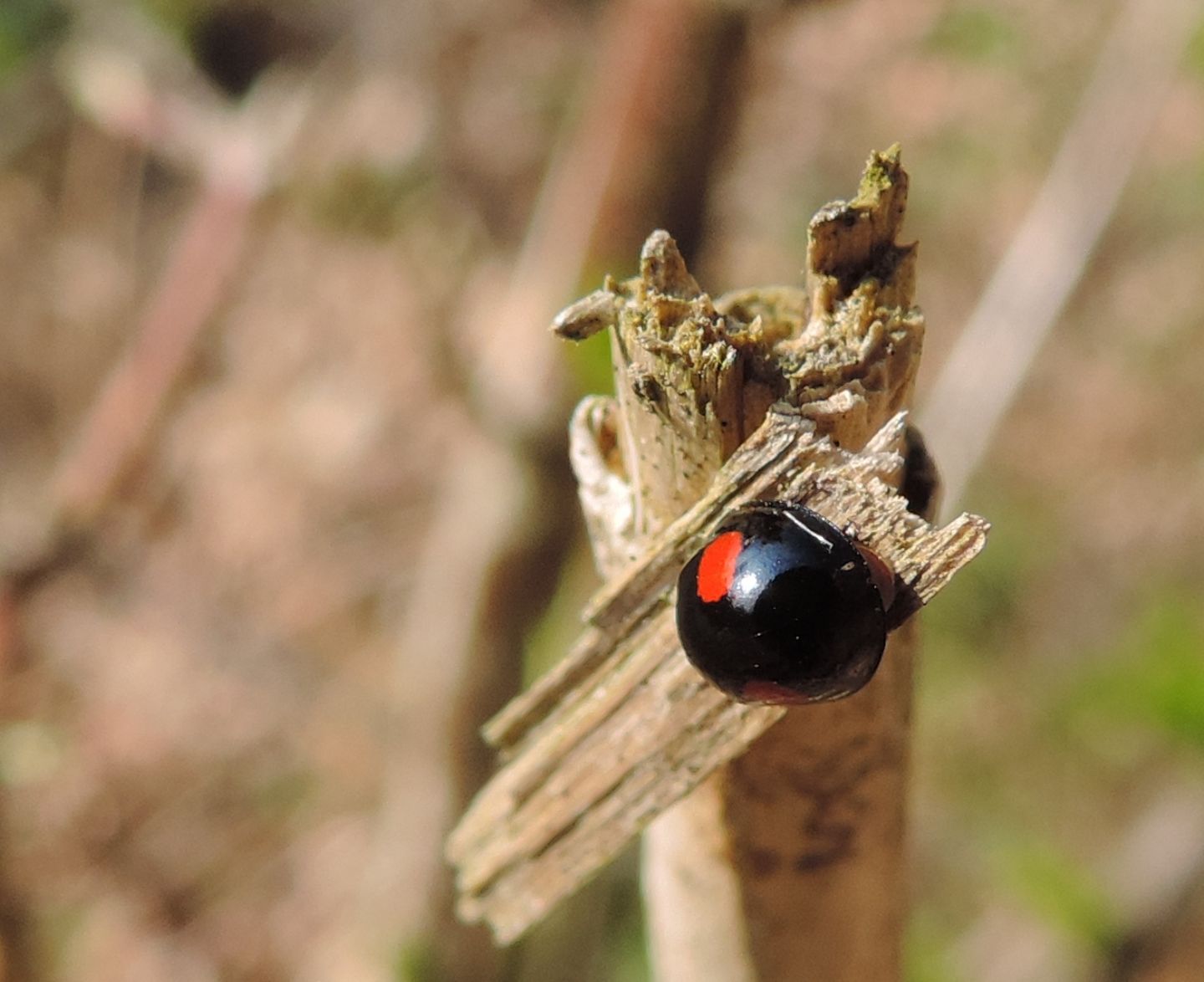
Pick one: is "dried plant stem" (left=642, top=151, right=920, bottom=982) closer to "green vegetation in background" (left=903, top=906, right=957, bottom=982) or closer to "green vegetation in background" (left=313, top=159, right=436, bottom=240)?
"green vegetation in background" (left=903, top=906, right=957, bottom=982)

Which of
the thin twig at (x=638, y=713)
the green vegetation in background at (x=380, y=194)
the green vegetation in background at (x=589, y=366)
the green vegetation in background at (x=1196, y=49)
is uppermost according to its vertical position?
the green vegetation in background at (x=380, y=194)

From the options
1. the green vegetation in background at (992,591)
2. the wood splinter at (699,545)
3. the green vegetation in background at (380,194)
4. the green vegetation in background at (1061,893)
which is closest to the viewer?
the wood splinter at (699,545)

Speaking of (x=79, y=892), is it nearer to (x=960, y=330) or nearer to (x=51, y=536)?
(x=51, y=536)

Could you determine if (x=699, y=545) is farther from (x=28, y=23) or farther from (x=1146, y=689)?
(x=28, y=23)

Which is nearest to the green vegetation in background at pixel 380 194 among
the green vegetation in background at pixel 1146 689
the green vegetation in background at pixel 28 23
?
the green vegetation in background at pixel 28 23

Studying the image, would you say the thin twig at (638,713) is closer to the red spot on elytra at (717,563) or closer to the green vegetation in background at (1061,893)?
the red spot on elytra at (717,563)

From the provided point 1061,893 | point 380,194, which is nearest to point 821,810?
point 1061,893
